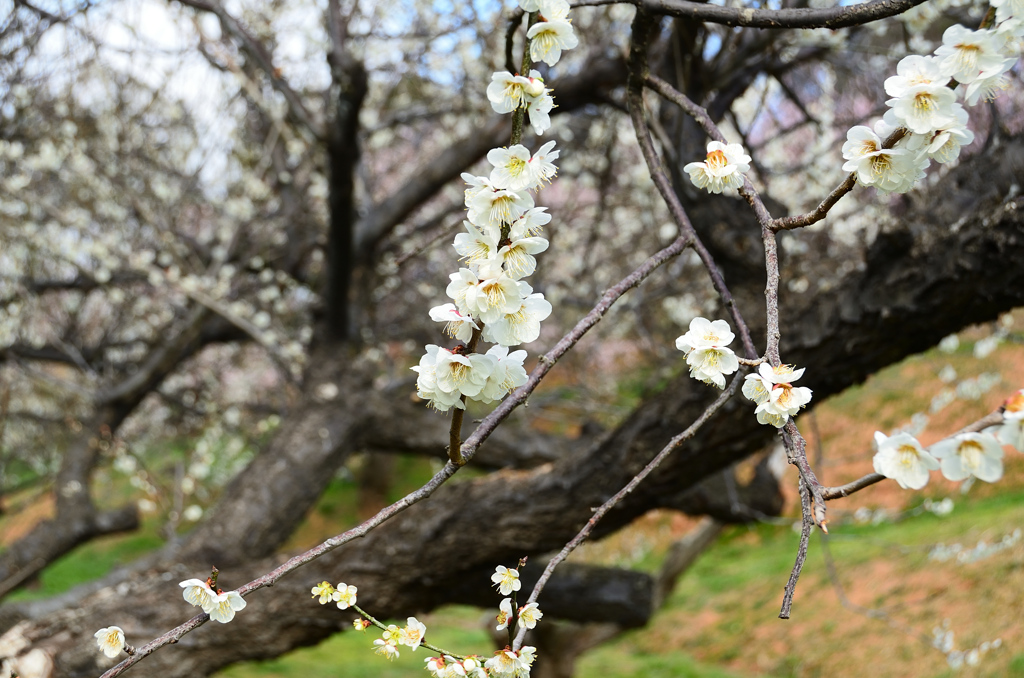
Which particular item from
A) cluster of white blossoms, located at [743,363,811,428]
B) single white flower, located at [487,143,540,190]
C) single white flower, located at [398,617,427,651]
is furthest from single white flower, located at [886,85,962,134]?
single white flower, located at [398,617,427,651]

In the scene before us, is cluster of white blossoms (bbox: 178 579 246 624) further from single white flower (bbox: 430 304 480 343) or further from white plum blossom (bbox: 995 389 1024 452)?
white plum blossom (bbox: 995 389 1024 452)

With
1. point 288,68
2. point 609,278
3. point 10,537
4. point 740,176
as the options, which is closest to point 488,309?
point 740,176

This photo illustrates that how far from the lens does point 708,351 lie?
3.29 feet

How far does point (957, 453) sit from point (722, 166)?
49 centimetres

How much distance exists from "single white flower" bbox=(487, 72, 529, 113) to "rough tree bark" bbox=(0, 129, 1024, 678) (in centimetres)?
140

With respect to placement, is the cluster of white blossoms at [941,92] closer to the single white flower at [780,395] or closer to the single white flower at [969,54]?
the single white flower at [969,54]

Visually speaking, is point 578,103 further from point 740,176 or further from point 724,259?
point 740,176

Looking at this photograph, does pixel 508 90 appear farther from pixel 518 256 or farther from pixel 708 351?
pixel 708 351

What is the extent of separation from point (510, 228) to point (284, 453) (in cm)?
302

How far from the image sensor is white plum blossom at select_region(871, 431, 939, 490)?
779 millimetres

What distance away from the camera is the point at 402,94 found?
546 cm

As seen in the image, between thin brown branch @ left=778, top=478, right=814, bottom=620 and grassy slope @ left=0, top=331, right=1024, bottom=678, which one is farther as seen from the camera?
grassy slope @ left=0, top=331, right=1024, bottom=678

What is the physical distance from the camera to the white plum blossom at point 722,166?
102 cm

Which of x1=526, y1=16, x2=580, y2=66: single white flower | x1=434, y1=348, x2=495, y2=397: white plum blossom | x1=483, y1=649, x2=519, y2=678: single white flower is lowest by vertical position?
x1=483, y1=649, x2=519, y2=678: single white flower
